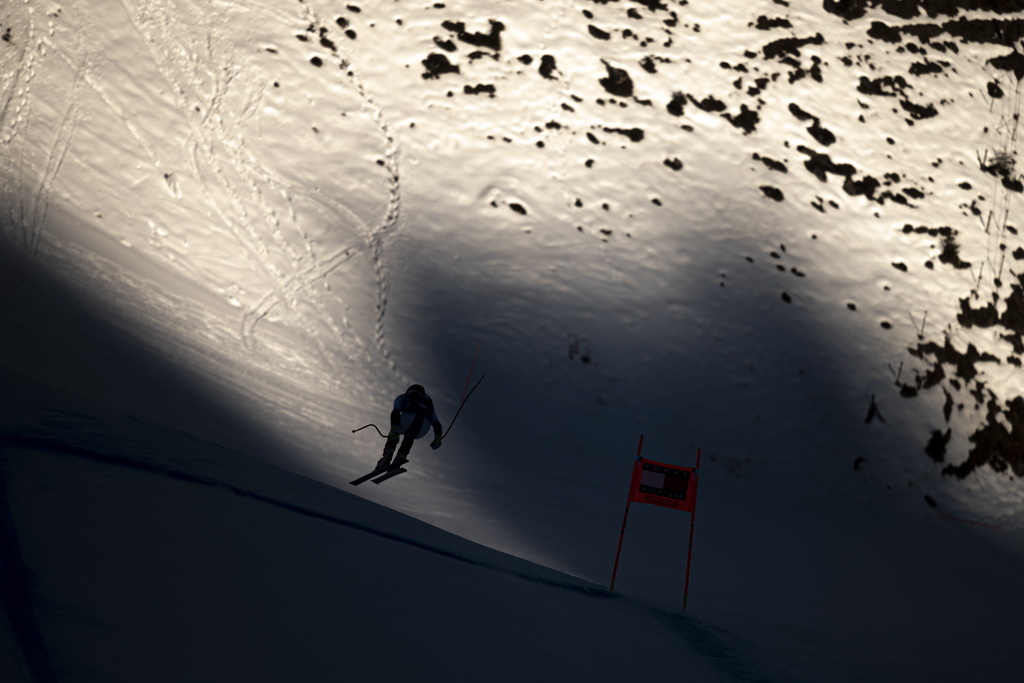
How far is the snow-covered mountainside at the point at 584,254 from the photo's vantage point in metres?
6.33

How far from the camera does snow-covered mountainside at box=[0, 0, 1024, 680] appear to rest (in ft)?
20.8

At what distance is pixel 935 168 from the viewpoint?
8375 mm

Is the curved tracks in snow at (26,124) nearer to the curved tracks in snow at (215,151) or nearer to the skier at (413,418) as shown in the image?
the curved tracks in snow at (215,151)

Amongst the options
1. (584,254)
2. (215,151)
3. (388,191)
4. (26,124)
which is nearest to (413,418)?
(584,254)

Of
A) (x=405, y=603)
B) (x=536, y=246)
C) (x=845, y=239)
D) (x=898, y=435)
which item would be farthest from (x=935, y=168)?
(x=405, y=603)

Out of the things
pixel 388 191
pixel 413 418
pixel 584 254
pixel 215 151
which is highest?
pixel 584 254

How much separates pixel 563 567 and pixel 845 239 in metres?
5.42

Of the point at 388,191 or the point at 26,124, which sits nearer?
the point at 26,124

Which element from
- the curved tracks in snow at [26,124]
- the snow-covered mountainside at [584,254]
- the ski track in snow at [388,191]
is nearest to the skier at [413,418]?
the snow-covered mountainside at [584,254]

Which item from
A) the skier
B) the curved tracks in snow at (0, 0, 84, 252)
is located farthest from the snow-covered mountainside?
the skier

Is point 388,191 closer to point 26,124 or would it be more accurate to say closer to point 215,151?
point 215,151

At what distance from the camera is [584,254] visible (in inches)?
312

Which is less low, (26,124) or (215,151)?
(215,151)

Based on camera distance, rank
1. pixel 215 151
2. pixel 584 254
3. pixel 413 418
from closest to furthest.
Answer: pixel 413 418
pixel 215 151
pixel 584 254
